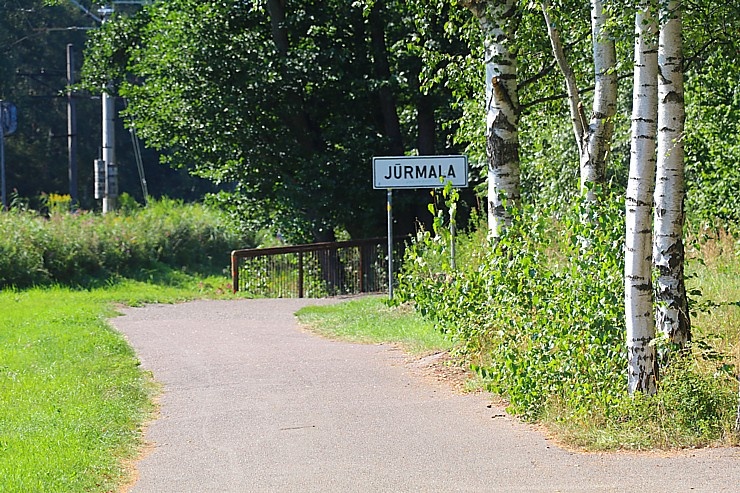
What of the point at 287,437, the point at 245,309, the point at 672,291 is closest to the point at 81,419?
the point at 287,437

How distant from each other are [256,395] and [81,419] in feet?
6.33

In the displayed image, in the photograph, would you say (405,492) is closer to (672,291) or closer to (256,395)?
(672,291)

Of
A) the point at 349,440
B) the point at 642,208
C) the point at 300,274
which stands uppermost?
the point at 642,208

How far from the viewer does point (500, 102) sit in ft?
36.9

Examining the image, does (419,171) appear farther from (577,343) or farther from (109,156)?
(109,156)

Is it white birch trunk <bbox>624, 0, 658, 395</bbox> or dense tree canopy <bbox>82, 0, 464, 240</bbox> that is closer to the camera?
white birch trunk <bbox>624, 0, 658, 395</bbox>

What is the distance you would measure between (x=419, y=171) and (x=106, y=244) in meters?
9.89

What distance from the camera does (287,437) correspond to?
8.49 metres

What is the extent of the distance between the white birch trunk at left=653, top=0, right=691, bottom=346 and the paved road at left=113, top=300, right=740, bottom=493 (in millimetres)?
1367

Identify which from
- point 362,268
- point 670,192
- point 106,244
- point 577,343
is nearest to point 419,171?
point 362,268

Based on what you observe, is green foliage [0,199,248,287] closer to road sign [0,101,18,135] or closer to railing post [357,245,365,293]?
railing post [357,245,365,293]

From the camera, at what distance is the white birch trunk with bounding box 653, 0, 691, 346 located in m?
8.28

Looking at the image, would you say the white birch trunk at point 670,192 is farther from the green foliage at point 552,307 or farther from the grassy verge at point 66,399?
the grassy verge at point 66,399

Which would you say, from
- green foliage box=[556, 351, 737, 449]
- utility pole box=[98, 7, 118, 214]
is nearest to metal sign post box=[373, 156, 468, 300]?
green foliage box=[556, 351, 737, 449]
